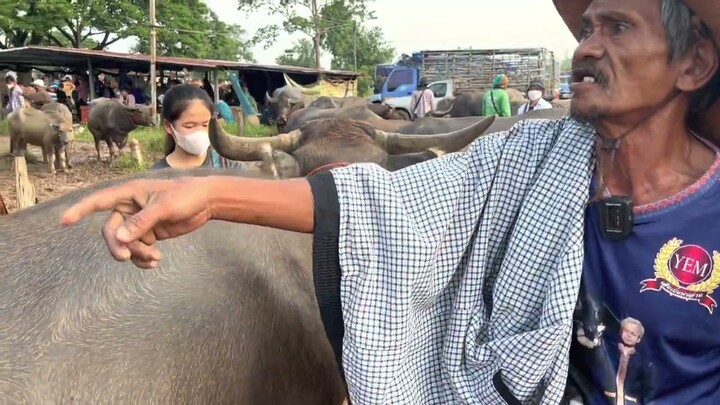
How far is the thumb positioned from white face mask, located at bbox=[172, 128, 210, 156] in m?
2.59

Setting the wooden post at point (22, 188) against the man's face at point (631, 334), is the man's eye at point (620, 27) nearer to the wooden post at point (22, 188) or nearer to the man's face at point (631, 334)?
the man's face at point (631, 334)

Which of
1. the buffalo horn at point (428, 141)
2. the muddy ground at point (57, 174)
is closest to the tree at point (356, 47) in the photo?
the muddy ground at point (57, 174)

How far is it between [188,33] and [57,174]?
22.2 m

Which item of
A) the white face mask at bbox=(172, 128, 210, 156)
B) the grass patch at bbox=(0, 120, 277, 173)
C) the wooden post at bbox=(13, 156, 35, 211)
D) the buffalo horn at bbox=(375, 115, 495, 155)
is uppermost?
the white face mask at bbox=(172, 128, 210, 156)

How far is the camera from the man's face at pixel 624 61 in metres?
1.39

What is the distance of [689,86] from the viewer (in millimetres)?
1450

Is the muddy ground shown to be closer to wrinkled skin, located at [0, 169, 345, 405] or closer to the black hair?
the black hair

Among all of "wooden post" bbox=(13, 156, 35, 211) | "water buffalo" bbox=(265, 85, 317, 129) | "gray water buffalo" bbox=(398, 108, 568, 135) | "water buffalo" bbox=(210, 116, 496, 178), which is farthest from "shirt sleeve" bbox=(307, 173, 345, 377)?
"water buffalo" bbox=(265, 85, 317, 129)

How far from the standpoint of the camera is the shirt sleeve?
143cm

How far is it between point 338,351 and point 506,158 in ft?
1.93

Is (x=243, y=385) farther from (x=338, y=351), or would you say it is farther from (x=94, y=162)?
(x=94, y=162)

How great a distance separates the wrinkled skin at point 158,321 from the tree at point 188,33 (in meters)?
30.0

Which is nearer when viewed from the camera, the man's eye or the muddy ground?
the man's eye

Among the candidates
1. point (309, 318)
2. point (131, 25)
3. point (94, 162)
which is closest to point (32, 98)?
point (94, 162)
